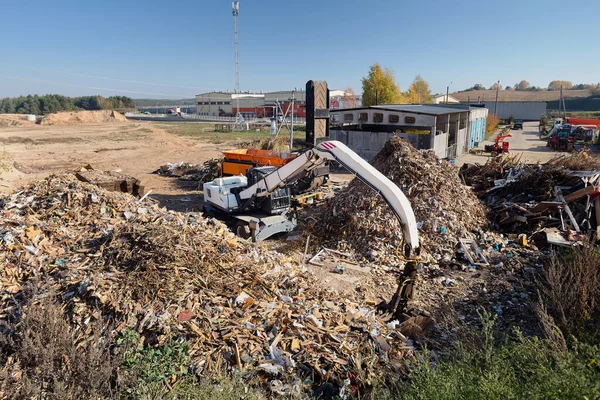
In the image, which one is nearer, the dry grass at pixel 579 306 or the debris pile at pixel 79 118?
the dry grass at pixel 579 306

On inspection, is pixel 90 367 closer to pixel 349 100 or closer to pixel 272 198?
pixel 272 198

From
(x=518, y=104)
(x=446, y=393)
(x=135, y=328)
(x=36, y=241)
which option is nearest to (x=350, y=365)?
(x=446, y=393)

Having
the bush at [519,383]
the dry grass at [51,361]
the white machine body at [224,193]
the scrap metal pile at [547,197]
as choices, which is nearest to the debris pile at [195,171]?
the white machine body at [224,193]

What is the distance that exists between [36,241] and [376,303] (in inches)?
239

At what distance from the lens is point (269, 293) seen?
593cm

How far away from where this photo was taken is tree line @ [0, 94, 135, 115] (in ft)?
283

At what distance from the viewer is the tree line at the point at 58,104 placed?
283 feet

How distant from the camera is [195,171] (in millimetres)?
19375

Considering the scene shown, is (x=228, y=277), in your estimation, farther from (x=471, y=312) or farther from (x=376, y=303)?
(x=471, y=312)

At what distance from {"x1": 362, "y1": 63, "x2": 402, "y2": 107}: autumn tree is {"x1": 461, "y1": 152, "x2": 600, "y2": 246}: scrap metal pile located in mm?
36253

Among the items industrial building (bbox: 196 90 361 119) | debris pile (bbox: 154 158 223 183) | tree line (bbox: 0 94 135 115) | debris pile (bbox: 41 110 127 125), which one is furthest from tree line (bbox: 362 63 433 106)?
tree line (bbox: 0 94 135 115)

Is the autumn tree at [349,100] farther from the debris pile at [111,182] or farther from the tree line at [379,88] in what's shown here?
the debris pile at [111,182]

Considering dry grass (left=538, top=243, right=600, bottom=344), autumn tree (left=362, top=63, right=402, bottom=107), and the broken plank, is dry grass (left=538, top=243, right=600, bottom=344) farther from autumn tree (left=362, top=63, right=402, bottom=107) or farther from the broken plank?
autumn tree (left=362, top=63, right=402, bottom=107)

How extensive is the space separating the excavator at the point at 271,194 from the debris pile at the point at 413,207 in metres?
1.41
